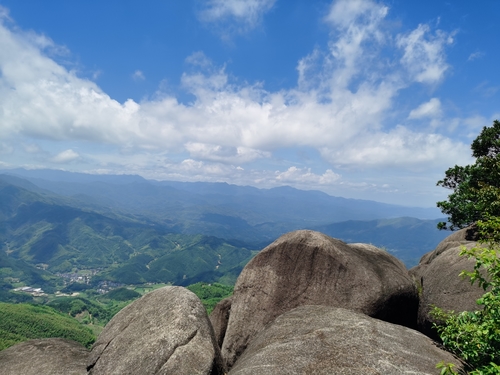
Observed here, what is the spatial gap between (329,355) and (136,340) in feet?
28.2

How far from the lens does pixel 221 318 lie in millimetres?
20000

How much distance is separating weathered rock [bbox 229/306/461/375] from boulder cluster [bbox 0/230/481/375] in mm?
41

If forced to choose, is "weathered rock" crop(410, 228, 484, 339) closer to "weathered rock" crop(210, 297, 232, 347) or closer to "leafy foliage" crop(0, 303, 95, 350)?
"weathered rock" crop(210, 297, 232, 347)

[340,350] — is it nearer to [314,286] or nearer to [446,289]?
[314,286]

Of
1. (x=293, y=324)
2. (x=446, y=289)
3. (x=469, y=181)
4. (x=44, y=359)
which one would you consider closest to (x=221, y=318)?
(x=293, y=324)

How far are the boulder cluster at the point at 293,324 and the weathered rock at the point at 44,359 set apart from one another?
0.16 feet

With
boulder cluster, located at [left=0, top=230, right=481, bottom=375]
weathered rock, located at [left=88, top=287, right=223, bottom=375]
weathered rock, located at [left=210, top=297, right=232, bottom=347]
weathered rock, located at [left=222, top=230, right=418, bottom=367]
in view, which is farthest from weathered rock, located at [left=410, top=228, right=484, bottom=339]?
weathered rock, located at [left=210, top=297, right=232, bottom=347]

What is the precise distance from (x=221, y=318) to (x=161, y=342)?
8711 mm

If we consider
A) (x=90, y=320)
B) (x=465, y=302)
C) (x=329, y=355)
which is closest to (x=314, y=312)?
(x=329, y=355)

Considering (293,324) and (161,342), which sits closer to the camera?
(161,342)

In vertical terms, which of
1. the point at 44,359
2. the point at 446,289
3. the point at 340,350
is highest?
the point at 446,289

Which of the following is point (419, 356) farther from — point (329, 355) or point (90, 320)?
point (90, 320)

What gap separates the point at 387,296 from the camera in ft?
53.1

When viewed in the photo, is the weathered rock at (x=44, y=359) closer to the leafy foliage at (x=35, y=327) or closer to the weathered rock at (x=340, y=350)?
the weathered rock at (x=340, y=350)
